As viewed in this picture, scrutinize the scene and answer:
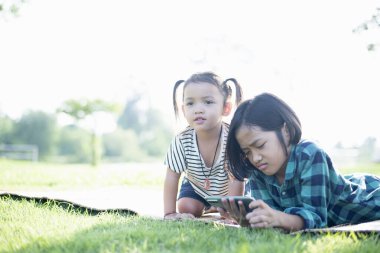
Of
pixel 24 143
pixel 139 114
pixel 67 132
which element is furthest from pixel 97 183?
pixel 139 114

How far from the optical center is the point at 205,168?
3.81 m

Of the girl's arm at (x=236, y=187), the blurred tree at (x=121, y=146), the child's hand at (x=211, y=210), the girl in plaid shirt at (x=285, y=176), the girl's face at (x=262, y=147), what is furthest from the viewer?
the blurred tree at (x=121, y=146)

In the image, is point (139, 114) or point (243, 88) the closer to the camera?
point (243, 88)

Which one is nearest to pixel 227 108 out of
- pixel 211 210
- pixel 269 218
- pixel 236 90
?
pixel 236 90

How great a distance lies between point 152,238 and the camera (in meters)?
2.23

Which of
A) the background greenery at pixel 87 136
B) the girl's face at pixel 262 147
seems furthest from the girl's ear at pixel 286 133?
the background greenery at pixel 87 136

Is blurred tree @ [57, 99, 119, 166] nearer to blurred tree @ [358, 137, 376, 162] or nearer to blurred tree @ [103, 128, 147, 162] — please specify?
blurred tree @ [358, 137, 376, 162]

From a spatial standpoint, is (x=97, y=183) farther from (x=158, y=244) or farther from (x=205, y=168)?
(x=158, y=244)

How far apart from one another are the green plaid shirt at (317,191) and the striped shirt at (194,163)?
62 centimetres

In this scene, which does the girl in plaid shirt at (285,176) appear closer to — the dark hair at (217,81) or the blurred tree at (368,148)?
the dark hair at (217,81)

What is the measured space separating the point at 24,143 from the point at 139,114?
12.6 metres

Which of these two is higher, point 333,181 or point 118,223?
point 333,181

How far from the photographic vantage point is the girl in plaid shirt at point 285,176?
2.53m

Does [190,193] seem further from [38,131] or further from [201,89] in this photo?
[38,131]
